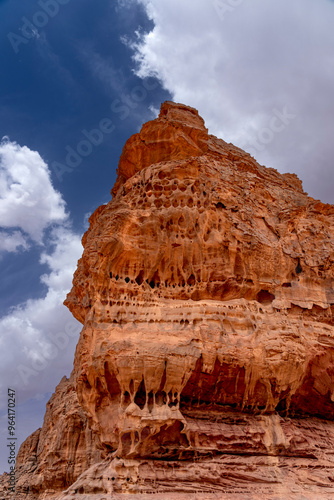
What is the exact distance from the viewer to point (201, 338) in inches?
501

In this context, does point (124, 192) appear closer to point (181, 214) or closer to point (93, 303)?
point (181, 214)

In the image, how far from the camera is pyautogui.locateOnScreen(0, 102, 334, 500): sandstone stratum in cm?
1137

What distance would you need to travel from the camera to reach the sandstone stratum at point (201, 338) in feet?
37.3

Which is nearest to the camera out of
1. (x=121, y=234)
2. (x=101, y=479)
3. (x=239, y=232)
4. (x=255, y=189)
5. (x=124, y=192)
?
(x=101, y=479)

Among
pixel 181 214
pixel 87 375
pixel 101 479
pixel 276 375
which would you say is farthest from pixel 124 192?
pixel 101 479

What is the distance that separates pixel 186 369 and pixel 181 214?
5790 mm

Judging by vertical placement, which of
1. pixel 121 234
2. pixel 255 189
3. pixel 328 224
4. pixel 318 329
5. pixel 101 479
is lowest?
pixel 101 479

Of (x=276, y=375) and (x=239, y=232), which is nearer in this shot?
(x=276, y=375)

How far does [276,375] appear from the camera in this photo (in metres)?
13.3

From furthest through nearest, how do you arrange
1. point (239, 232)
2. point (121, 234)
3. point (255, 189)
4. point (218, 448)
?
point (255, 189) → point (239, 232) → point (121, 234) → point (218, 448)

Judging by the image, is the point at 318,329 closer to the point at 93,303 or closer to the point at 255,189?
the point at 255,189

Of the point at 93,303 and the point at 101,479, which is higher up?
the point at 93,303

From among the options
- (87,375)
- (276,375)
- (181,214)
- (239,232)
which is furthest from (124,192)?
(276,375)

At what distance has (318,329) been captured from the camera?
49.9 feet
